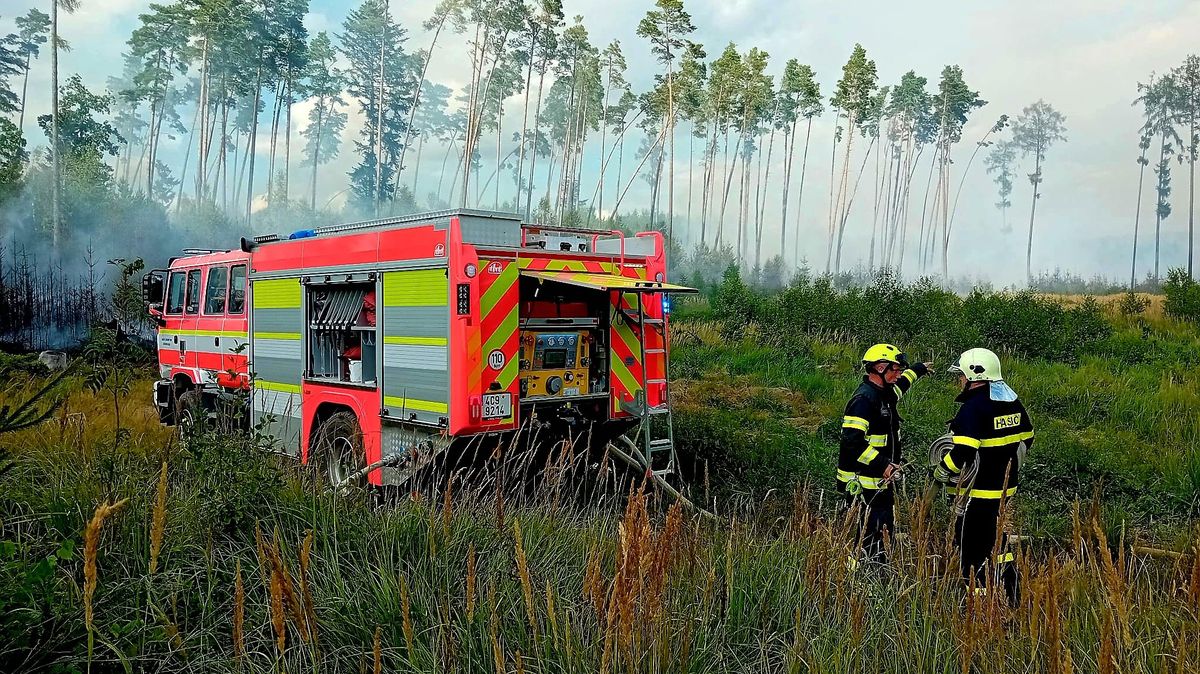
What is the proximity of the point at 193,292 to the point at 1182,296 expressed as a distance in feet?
59.4

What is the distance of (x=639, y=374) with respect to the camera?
756 cm

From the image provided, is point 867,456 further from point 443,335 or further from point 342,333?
point 342,333

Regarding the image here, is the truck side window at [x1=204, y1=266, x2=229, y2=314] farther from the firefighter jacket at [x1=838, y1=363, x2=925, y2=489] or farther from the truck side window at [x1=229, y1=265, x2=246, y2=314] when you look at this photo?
the firefighter jacket at [x1=838, y1=363, x2=925, y2=489]

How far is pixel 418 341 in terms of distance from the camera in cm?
661

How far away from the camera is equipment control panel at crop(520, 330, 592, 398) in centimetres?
684

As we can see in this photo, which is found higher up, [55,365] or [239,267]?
[239,267]

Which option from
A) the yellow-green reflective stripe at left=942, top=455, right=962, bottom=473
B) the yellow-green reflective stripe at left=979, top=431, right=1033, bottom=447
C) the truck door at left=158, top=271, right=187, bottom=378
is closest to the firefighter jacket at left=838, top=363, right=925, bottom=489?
the yellow-green reflective stripe at left=942, top=455, right=962, bottom=473

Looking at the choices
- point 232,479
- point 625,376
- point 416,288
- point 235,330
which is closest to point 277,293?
point 235,330

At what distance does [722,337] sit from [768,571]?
13.8 m

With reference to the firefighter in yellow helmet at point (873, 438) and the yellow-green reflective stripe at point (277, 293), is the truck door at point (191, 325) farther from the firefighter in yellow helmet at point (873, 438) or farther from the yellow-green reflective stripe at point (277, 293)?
the firefighter in yellow helmet at point (873, 438)

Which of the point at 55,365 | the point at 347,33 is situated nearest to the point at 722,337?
the point at 55,365

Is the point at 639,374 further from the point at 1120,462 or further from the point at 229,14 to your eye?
the point at 229,14

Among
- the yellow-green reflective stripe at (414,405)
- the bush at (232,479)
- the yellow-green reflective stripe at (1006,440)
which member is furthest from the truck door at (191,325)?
the yellow-green reflective stripe at (1006,440)

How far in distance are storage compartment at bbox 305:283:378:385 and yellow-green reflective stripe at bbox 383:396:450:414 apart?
400 mm
